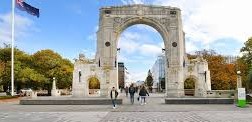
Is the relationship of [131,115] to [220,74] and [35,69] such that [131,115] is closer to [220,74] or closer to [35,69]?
[35,69]

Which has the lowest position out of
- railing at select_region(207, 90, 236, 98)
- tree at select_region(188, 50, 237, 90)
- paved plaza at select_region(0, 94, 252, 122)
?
paved plaza at select_region(0, 94, 252, 122)

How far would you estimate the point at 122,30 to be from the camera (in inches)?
2024

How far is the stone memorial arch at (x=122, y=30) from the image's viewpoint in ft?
167

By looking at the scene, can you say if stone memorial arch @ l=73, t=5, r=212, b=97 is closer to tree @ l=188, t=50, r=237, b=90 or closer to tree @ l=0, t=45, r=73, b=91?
tree @ l=0, t=45, r=73, b=91

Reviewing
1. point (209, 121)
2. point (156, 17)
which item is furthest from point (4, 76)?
point (209, 121)

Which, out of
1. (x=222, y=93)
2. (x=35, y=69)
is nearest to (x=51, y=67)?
(x=35, y=69)

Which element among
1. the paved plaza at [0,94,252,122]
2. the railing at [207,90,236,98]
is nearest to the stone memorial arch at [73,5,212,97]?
the railing at [207,90,236,98]

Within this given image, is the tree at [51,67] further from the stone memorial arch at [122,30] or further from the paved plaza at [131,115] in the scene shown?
the paved plaza at [131,115]

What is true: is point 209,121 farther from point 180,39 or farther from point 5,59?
point 5,59

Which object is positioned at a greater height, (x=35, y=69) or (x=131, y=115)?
A: (x=35, y=69)

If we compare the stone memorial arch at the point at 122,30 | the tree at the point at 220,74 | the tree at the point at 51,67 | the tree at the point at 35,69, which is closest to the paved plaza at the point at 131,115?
the stone memorial arch at the point at 122,30

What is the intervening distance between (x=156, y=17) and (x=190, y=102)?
17.2 meters

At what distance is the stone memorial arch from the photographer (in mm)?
50812

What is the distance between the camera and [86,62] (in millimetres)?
51469
